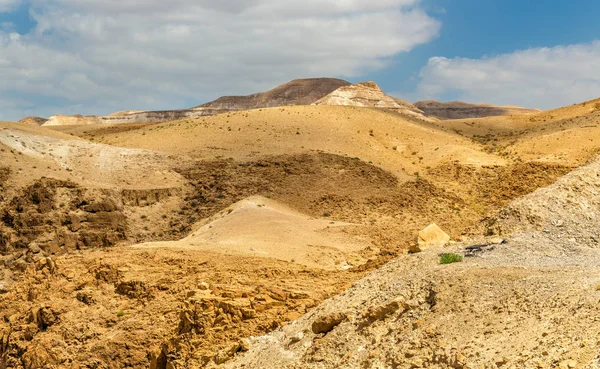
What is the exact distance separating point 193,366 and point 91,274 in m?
6.27

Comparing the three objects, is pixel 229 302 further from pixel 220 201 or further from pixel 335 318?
pixel 220 201

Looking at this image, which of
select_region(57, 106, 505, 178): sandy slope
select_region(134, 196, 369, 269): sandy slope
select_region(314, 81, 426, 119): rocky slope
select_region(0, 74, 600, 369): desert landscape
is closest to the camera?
select_region(0, 74, 600, 369): desert landscape

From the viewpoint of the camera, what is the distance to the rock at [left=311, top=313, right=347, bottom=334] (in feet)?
31.2

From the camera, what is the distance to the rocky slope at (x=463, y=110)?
393ft

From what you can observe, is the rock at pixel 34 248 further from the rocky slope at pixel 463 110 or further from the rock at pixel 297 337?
the rocky slope at pixel 463 110

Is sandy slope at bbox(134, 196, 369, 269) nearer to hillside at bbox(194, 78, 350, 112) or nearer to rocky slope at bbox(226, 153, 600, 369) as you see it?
rocky slope at bbox(226, 153, 600, 369)

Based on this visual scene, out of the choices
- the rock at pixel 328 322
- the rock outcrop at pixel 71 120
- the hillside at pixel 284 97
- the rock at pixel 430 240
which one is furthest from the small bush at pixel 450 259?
the hillside at pixel 284 97

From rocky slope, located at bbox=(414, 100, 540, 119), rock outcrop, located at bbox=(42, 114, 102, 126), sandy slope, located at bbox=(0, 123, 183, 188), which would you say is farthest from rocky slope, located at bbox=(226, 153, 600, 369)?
rocky slope, located at bbox=(414, 100, 540, 119)

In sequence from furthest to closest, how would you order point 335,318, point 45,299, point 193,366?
point 45,299 < point 193,366 < point 335,318

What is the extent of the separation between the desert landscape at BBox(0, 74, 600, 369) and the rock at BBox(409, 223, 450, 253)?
49 mm

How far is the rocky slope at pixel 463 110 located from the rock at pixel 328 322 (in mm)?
111249

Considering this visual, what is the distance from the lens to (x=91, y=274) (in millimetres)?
16078

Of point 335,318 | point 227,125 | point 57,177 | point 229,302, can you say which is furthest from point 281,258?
point 227,125

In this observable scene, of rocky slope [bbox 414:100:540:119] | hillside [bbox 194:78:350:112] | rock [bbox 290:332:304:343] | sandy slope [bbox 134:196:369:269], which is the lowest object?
sandy slope [bbox 134:196:369:269]
